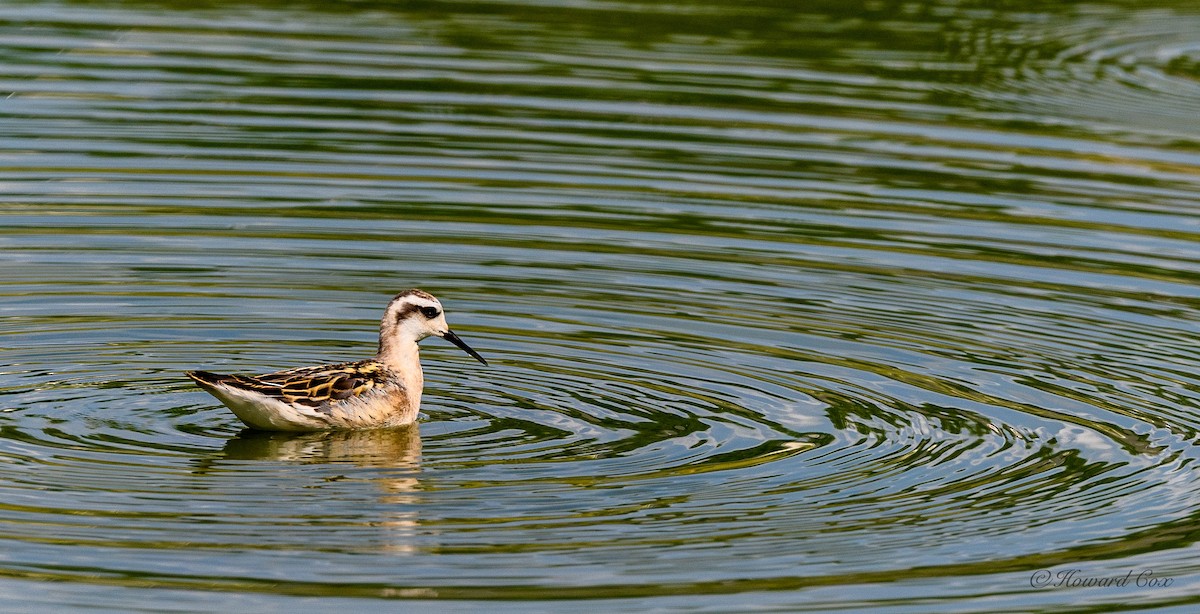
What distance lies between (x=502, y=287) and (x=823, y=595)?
6.93 metres

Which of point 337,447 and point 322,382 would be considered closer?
point 337,447

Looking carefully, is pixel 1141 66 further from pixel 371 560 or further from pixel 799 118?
pixel 371 560

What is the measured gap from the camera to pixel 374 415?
13.9 m

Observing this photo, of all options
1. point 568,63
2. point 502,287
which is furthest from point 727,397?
point 568,63

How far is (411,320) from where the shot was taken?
1450 centimetres

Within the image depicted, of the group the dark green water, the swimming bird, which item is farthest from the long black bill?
the dark green water

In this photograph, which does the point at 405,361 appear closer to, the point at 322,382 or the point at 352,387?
the point at 352,387

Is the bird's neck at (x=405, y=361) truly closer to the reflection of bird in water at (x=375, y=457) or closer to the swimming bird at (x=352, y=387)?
the swimming bird at (x=352, y=387)
